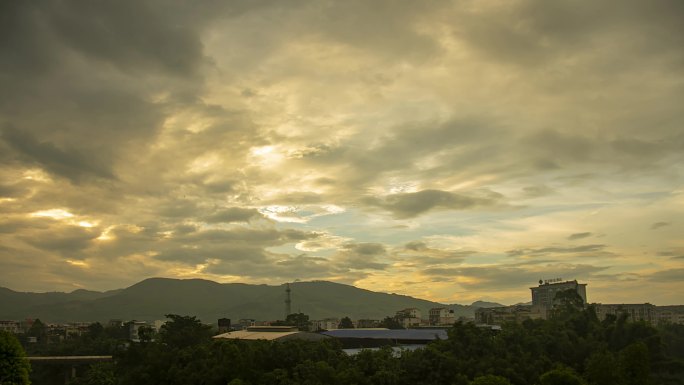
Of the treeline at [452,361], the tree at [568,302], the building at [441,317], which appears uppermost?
the tree at [568,302]

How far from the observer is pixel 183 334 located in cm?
7288

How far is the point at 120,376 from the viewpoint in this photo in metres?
68.8

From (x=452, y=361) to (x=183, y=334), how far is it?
3876 cm

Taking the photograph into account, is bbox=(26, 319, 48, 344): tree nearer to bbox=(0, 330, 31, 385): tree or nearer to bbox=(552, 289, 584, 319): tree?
bbox=(552, 289, 584, 319): tree

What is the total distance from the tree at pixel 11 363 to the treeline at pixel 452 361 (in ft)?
56.5

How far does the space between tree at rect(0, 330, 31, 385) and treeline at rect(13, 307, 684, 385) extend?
17.2 meters

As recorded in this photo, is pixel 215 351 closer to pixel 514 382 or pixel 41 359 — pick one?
pixel 514 382

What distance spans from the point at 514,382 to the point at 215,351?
2844cm

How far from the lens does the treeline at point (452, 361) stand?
44.8m

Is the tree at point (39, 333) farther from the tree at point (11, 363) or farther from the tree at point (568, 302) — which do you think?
the tree at point (11, 363)

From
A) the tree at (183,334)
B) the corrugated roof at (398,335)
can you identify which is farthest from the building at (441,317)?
the tree at (183,334)

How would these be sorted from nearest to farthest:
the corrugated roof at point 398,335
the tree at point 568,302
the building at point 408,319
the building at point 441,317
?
the tree at point 568,302 → the corrugated roof at point 398,335 → the building at point 408,319 → the building at point 441,317

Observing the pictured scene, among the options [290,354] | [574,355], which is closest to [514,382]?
[574,355]

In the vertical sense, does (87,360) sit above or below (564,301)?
below
